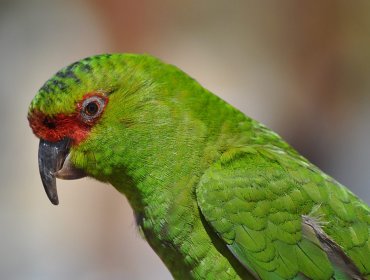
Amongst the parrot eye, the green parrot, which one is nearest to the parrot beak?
the green parrot

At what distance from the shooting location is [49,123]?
2.87 m

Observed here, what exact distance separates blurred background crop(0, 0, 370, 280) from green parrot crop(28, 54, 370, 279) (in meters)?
3.93

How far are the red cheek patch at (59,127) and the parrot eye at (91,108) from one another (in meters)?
0.03

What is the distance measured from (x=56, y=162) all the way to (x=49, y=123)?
0.57 feet

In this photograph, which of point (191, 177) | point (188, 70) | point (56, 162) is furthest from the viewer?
point (188, 70)

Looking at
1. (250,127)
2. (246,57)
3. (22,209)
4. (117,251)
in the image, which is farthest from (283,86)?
(250,127)

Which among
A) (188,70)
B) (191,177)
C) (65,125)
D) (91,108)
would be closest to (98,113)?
(91,108)

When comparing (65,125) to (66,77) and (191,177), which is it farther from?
(191,177)

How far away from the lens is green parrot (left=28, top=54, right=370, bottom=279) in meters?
2.71

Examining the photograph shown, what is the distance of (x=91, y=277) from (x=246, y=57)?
9.88 ft

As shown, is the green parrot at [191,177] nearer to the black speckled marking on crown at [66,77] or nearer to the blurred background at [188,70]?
the black speckled marking on crown at [66,77]

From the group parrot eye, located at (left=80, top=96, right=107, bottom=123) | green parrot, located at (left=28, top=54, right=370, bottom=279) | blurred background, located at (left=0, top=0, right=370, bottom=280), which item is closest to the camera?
green parrot, located at (left=28, top=54, right=370, bottom=279)

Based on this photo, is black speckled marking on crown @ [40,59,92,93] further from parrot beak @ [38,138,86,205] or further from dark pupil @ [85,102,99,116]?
parrot beak @ [38,138,86,205]

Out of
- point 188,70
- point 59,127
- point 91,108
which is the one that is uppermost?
point 91,108
